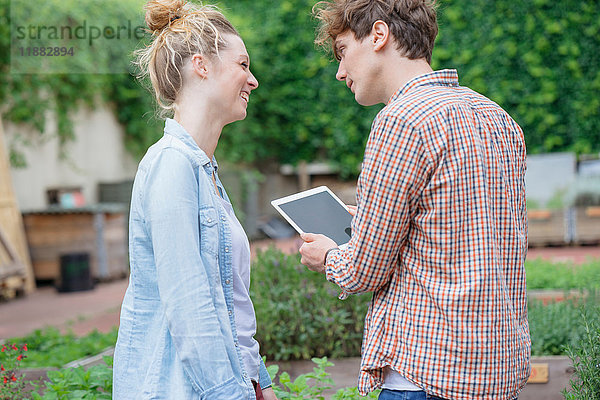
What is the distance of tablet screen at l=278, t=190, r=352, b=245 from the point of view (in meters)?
1.81

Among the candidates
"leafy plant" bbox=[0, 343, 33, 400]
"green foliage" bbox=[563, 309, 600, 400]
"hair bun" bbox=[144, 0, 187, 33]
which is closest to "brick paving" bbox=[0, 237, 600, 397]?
"leafy plant" bbox=[0, 343, 33, 400]

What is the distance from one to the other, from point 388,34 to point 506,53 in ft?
37.0

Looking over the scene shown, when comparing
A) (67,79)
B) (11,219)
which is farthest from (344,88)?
(11,219)

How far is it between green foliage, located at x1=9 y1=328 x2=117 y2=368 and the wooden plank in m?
3.16

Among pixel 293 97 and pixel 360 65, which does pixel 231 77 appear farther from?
pixel 293 97

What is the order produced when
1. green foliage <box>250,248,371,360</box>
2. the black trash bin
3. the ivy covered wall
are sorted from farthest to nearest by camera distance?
the ivy covered wall
the black trash bin
green foliage <box>250,248,371,360</box>

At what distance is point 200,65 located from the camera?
5.69 ft

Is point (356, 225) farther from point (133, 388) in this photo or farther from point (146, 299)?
point (133, 388)

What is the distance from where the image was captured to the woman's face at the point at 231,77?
69.2 inches

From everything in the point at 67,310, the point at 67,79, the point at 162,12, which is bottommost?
the point at 67,310

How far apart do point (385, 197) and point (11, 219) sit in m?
8.00

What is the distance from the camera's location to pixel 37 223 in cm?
895

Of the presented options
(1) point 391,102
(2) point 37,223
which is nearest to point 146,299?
(1) point 391,102

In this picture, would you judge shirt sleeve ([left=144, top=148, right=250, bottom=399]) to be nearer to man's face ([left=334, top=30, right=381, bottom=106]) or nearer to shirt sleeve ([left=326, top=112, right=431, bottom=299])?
shirt sleeve ([left=326, top=112, right=431, bottom=299])
